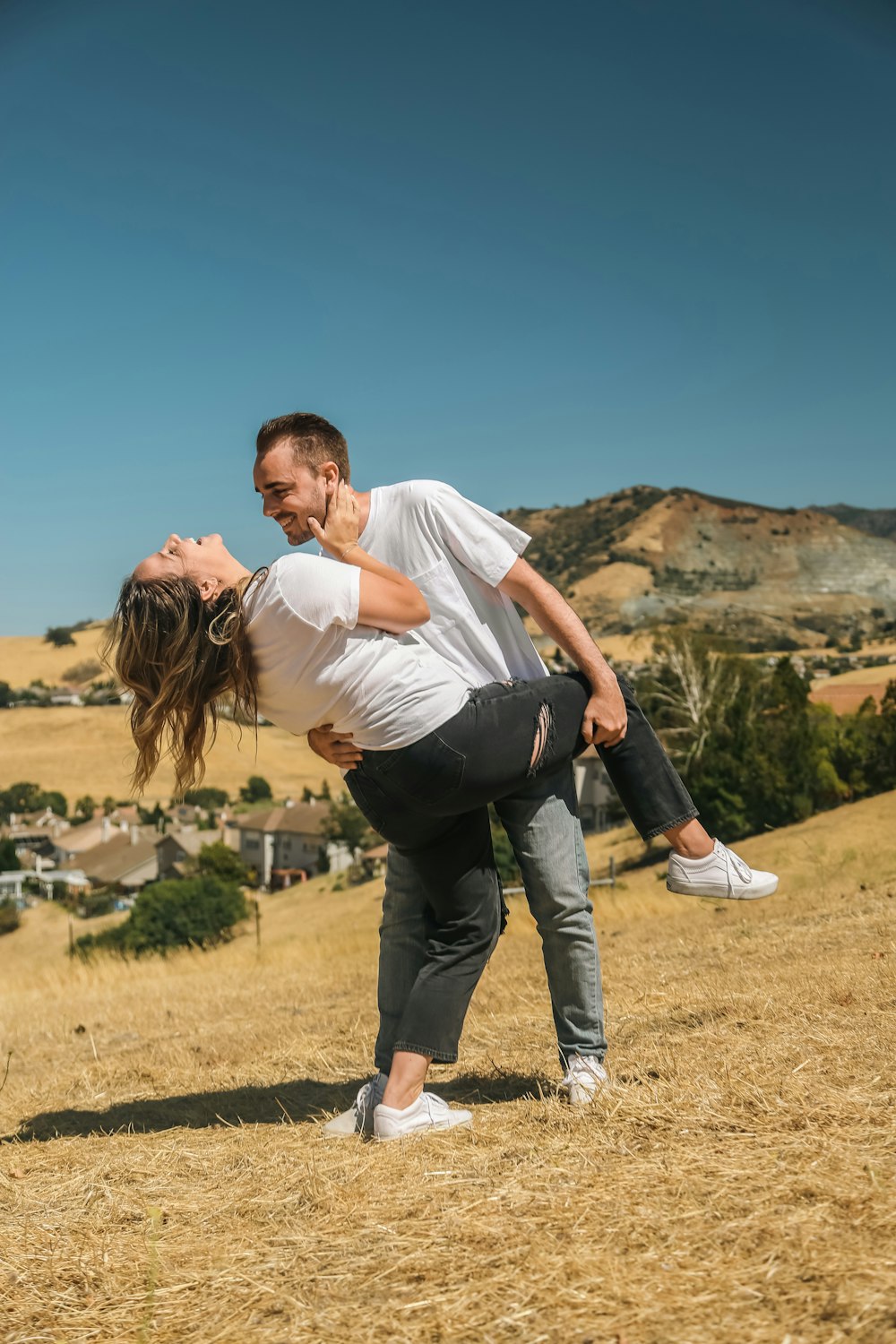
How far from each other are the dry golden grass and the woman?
1.59 ft

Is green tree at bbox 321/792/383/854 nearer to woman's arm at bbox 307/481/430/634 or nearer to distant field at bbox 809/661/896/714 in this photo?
distant field at bbox 809/661/896/714

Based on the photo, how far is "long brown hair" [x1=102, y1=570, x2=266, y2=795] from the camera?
3172 millimetres

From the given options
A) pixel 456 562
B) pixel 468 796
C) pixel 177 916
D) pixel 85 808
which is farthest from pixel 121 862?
pixel 468 796

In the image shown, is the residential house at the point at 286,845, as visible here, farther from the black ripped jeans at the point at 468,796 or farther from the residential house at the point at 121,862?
the black ripped jeans at the point at 468,796

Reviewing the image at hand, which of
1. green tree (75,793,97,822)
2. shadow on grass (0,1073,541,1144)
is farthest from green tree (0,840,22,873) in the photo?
shadow on grass (0,1073,541,1144)

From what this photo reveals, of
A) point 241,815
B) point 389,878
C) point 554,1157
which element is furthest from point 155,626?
point 241,815

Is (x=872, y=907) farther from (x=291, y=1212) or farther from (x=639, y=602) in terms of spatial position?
(x=639, y=602)

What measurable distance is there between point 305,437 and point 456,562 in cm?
60

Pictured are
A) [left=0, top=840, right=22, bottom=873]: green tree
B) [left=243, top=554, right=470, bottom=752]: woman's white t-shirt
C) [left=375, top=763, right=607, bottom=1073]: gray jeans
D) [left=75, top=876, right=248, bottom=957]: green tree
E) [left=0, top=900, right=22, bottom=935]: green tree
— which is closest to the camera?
[left=243, top=554, right=470, bottom=752]: woman's white t-shirt

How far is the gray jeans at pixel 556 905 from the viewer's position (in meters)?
3.49

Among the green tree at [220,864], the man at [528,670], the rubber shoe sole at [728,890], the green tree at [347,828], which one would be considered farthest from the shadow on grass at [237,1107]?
the green tree at [347,828]

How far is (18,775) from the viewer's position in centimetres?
10381

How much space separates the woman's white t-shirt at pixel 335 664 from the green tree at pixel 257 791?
339 ft

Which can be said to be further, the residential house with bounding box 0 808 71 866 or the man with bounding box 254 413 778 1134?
the residential house with bounding box 0 808 71 866
